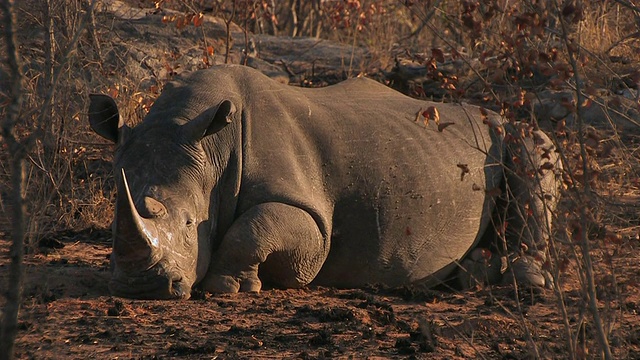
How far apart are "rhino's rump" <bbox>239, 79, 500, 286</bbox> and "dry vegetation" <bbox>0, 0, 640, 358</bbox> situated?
1.67 feet

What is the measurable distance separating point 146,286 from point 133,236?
1.29ft

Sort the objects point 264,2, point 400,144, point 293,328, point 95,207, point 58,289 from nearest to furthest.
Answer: point 293,328 → point 58,289 → point 400,144 → point 95,207 → point 264,2

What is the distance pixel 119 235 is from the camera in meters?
6.80

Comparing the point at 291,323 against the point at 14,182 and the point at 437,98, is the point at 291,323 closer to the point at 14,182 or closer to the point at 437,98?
the point at 14,182

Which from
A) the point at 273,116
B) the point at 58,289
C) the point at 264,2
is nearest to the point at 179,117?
the point at 273,116

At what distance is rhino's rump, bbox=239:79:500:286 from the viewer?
7824 mm

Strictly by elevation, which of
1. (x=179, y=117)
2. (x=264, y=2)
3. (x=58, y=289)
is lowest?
(x=58, y=289)

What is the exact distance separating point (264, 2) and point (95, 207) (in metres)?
4.63

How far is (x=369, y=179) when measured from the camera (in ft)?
26.9

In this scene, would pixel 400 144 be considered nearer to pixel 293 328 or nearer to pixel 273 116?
pixel 273 116

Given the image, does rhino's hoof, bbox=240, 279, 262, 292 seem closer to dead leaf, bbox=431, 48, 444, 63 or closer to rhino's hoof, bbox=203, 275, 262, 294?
rhino's hoof, bbox=203, 275, 262, 294

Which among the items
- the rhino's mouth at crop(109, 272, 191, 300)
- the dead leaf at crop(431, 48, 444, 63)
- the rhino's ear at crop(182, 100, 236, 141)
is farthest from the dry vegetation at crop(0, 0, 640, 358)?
the rhino's ear at crop(182, 100, 236, 141)

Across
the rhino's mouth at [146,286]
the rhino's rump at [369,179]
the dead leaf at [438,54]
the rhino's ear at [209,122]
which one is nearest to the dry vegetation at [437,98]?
the dead leaf at [438,54]

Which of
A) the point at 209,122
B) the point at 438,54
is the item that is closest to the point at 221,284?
the point at 209,122
